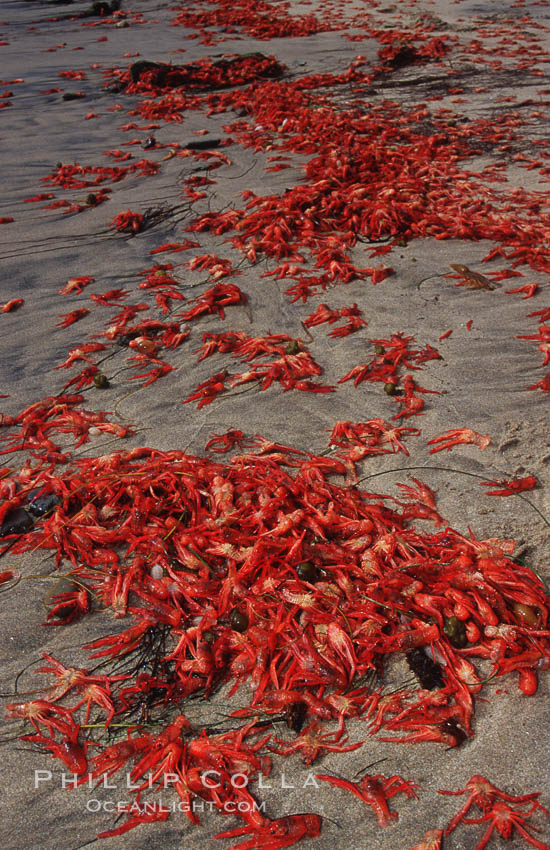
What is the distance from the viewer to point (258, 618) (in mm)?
2754

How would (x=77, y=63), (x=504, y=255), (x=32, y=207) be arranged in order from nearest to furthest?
(x=504, y=255) → (x=32, y=207) → (x=77, y=63)

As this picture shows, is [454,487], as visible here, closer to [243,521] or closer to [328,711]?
[243,521]

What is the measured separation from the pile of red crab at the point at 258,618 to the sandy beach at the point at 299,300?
68 millimetres

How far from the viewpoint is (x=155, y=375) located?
4.73 meters

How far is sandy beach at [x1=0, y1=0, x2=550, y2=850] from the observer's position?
90.6 inches

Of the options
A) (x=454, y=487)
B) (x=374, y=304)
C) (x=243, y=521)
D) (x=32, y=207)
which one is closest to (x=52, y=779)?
(x=243, y=521)

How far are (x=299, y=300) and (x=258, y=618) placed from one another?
3.60 meters

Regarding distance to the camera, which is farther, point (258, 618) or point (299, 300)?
point (299, 300)

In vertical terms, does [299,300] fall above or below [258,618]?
above

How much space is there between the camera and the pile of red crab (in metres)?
2.36

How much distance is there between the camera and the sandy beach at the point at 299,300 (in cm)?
230

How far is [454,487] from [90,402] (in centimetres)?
285

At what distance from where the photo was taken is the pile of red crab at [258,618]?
236cm

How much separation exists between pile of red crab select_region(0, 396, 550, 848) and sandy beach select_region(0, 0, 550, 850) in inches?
2.7
